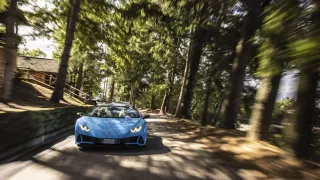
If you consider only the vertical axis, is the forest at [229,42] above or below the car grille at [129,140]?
above

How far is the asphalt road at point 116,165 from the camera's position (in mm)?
5109

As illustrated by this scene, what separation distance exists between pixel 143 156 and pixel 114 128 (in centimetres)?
123

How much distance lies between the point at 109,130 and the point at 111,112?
1631 millimetres

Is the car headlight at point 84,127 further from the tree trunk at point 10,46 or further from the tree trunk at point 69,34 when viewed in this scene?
the tree trunk at point 69,34

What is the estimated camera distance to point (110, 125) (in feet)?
25.5

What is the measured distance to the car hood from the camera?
7324mm

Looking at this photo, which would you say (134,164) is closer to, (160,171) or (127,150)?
(160,171)

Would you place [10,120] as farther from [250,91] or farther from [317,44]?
[250,91]

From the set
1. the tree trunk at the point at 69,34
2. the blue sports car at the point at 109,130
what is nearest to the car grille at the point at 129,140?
the blue sports car at the point at 109,130

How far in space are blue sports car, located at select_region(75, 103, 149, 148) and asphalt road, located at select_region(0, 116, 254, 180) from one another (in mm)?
264

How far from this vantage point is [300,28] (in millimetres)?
4105

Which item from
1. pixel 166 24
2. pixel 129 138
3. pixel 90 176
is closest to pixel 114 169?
pixel 90 176

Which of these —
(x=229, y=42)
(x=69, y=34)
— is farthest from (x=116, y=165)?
(x=69, y=34)

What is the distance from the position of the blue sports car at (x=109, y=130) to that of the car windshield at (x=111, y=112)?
0.25 feet
